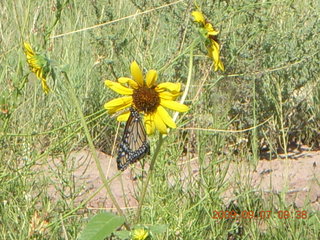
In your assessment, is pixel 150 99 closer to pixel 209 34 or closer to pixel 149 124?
pixel 149 124

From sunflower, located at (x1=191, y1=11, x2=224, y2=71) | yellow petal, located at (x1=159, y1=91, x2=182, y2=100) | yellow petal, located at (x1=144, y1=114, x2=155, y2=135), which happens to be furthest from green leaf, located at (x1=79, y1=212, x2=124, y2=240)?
sunflower, located at (x1=191, y1=11, x2=224, y2=71)

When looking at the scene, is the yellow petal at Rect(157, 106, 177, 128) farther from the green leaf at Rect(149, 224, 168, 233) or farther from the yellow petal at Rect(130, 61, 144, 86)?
the green leaf at Rect(149, 224, 168, 233)

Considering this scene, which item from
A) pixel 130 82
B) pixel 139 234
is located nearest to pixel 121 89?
pixel 130 82

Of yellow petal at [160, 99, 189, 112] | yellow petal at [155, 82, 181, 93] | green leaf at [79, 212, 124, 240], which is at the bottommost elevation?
green leaf at [79, 212, 124, 240]

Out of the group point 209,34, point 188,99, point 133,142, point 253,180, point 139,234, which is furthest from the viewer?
point 188,99

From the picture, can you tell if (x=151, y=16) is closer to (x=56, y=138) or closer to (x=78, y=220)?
(x=56, y=138)

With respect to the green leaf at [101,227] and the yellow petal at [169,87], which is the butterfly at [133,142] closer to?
the yellow petal at [169,87]
